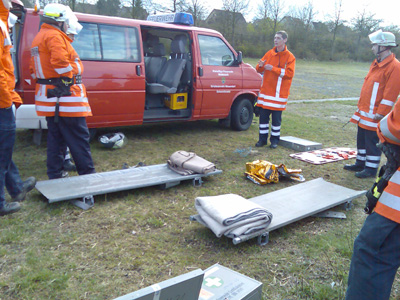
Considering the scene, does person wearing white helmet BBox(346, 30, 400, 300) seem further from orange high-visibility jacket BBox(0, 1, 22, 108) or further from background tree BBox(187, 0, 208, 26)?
background tree BBox(187, 0, 208, 26)

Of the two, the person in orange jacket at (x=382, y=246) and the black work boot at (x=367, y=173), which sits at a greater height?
the person in orange jacket at (x=382, y=246)

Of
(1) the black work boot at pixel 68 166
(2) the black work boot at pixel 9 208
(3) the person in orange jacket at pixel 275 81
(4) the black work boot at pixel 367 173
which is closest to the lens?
(2) the black work boot at pixel 9 208

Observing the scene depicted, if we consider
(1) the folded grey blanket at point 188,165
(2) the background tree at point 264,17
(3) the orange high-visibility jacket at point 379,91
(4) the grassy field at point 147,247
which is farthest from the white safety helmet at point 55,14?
(2) the background tree at point 264,17

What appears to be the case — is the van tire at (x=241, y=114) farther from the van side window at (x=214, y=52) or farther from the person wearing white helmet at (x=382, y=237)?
the person wearing white helmet at (x=382, y=237)

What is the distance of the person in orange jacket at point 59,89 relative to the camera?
12.5 feet

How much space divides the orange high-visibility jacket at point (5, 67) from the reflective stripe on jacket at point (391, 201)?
324cm

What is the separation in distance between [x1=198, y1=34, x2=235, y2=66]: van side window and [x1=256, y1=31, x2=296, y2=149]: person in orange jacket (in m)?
1.01

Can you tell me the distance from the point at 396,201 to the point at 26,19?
513cm

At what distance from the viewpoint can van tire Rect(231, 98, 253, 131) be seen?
7402 millimetres

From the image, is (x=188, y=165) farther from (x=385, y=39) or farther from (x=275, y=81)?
(x=385, y=39)

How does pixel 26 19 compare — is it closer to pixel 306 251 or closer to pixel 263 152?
pixel 263 152

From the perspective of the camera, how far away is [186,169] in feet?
14.8

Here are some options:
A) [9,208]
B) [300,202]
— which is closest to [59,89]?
[9,208]

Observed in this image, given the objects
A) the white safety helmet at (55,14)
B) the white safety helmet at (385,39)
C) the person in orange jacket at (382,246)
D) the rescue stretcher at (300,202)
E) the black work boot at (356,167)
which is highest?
the white safety helmet at (55,14)
